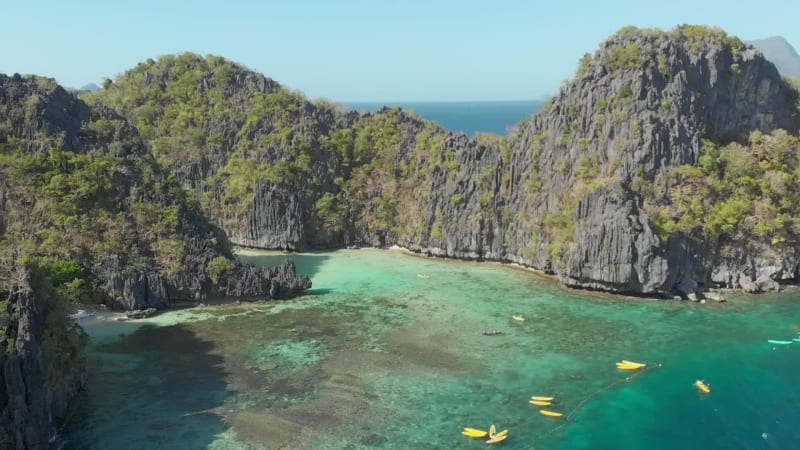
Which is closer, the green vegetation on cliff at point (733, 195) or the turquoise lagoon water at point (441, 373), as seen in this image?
the turquoise lagoon water at point (441, 373)

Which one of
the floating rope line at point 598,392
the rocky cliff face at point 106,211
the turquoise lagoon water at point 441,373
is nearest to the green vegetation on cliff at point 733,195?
Answer: the turquoise lagoon water at point 441,373

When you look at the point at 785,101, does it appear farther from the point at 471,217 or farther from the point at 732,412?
the point at 732,412

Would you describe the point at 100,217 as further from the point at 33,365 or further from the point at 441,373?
the point at 441,373

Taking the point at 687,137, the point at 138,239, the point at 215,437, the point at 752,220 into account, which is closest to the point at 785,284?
the point at 752,220

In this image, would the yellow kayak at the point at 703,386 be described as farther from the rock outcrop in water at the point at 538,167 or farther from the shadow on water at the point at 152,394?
the shadow on water at the point at 152,394

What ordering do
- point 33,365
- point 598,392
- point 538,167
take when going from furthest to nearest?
point 538,167 → point 598,392 → point 33,365

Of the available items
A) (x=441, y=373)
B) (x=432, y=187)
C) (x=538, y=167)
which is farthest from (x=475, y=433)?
(x=432, y=187)

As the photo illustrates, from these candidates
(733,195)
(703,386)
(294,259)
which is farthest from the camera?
(294,259)
